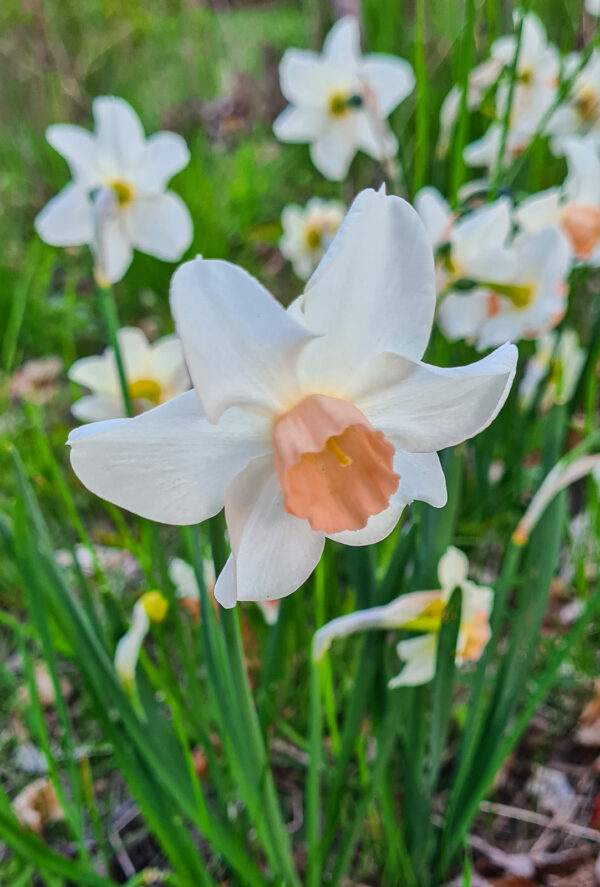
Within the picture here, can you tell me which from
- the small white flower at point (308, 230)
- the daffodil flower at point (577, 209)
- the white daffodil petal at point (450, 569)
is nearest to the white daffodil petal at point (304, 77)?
the small white flower at point (308, 230)

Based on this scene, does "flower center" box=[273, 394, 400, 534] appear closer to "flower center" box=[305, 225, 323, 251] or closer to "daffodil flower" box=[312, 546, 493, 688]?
"daffodil flower" box=[312, 546, 493, 688]

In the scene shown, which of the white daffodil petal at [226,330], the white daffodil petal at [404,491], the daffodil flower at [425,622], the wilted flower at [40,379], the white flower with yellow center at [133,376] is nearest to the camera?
A: the white daffodil petal at [226,330]

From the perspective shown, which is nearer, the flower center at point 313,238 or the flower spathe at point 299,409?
the flower spathe at point 299,409

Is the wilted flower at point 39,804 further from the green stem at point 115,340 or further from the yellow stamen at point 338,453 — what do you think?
the yellow stamen at point 338,453

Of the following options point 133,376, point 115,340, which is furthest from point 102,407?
point 115,340

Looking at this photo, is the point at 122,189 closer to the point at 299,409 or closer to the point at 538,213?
the point at 538,213

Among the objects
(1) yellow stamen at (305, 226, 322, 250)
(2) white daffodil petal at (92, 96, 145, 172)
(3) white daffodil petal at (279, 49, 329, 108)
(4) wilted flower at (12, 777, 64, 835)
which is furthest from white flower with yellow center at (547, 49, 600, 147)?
(4) wilted flower at (12, 777, 64, 835)
